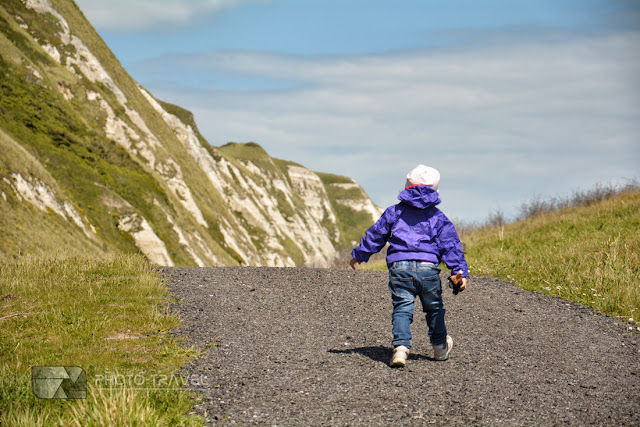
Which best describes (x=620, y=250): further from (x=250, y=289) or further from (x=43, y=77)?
(x=43, y=77)

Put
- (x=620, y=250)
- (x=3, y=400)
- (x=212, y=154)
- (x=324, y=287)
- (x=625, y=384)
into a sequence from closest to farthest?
1. (x=3, y=400)
2. (x=625, y=384)
3. (x=324, y=287)
4. (x=620, y=250)
5. (x=212, y=154)

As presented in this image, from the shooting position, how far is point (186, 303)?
30.9ft

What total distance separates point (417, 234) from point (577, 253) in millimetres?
8170

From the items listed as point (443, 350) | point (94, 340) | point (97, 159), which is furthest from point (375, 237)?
point (97, 159)

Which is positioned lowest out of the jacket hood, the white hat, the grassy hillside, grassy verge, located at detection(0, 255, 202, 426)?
the grassy hillside

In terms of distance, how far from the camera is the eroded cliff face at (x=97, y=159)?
31.8 meters

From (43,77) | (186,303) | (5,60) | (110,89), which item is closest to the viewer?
(186,303)

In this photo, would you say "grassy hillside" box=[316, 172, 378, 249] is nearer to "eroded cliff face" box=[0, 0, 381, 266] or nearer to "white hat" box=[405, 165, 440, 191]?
"eroded cliff face" box=[0, 0, 381, 266]

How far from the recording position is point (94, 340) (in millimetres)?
7246

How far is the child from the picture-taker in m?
6.70

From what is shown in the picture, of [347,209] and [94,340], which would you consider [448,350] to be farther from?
[347,209]

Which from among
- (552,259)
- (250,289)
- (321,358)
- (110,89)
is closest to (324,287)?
(250,289)

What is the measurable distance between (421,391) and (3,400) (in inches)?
155

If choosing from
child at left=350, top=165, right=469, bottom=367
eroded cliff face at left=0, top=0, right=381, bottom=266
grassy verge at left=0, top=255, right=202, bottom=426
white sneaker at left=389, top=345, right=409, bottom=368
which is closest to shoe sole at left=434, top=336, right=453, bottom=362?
child at left=350, top=165, right=469, bottom=367
